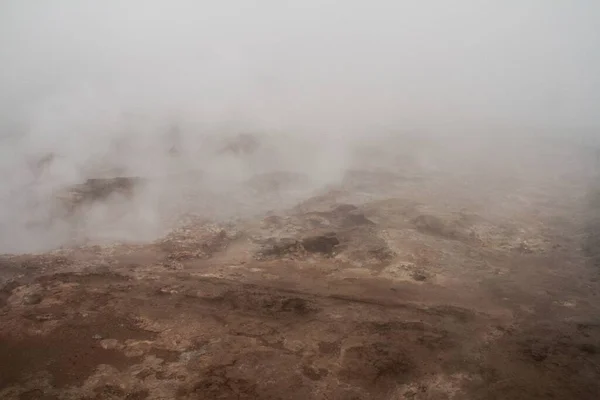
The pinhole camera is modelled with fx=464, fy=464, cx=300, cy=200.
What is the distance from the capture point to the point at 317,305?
20.0 ft

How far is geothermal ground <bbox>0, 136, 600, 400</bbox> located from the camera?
15.7 feet

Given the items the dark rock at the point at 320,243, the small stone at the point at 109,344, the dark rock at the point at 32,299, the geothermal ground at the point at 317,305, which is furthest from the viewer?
the dark rock at the point at 320,243

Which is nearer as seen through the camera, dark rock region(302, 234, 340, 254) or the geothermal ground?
the geothermal ground

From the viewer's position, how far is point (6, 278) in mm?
6609

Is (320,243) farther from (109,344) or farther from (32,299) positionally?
(32,299)

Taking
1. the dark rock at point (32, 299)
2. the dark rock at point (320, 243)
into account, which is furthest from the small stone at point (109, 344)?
the dark rock at point (320, 243)

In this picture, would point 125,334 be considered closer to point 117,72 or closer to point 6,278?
point 6,278

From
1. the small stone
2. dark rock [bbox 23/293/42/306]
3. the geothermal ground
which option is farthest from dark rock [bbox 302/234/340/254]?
dark rock [bbox 23/293/42/306]

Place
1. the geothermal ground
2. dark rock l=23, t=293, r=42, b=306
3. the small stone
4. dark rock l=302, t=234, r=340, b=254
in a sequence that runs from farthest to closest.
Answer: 1. dark rock l=302, t=234, r=340, b=254
2. dark rock l=23, t=293, r=42, b=306
3. the small stone
4. the geothermal ground

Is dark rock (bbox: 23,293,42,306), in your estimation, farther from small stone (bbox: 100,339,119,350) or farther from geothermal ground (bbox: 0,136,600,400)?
small stone (bbox: 100,339,119,350)

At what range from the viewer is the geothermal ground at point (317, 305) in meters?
4.78

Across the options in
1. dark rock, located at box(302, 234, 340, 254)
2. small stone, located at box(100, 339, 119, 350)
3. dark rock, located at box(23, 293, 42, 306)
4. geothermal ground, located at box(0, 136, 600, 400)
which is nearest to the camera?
geothermal ground, located at box(0, 136, 600, 400)

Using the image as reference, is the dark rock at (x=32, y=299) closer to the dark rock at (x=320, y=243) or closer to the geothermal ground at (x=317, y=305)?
the geothermal ground at (x=317, y=305)

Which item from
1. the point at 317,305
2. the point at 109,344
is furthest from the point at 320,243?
the point at 109,344
